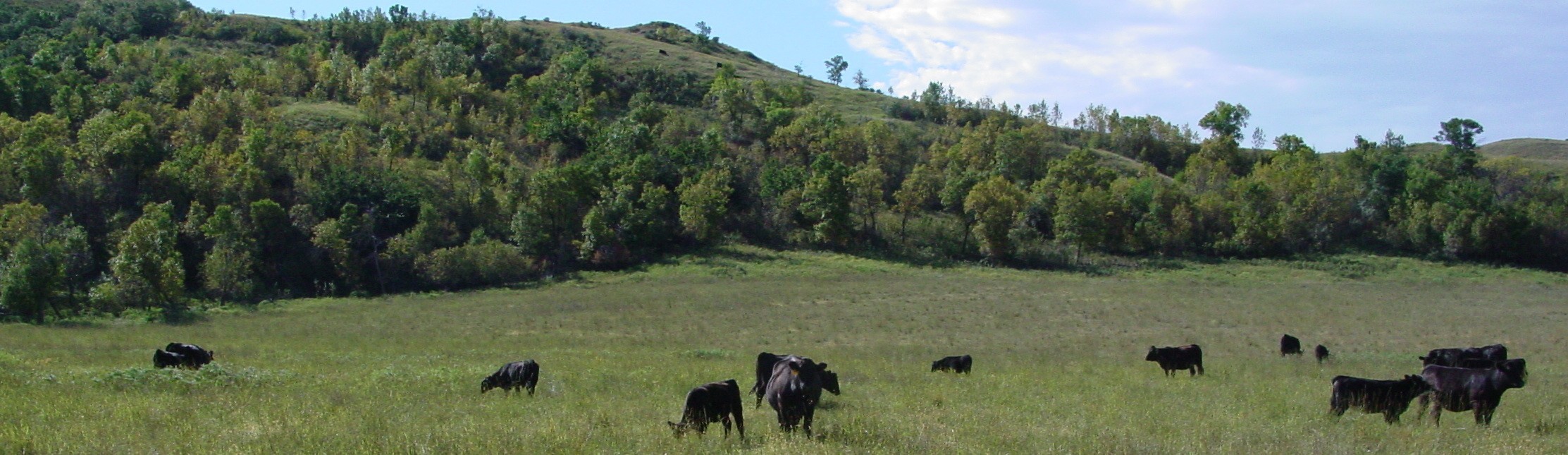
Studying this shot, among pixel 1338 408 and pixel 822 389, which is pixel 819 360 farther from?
pixel 1338 408

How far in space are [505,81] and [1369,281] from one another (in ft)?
329

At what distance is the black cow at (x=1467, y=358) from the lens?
19.0 meters

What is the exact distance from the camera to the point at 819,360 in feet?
88.0

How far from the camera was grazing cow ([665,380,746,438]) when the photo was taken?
37.8 feet

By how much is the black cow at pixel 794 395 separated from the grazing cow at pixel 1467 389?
31.2 feet

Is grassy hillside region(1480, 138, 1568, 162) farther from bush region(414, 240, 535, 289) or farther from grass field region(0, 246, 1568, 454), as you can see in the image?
bush region(414, 240, 535, 289)

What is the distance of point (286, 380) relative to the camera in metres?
17.6

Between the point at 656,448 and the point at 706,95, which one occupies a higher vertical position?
the point at 706,95

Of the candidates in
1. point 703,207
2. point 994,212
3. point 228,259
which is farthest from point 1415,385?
point 703,207

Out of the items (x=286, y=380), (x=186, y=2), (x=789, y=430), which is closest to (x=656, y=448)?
(x=789, y=430)

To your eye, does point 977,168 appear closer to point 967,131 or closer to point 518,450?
point 967,131

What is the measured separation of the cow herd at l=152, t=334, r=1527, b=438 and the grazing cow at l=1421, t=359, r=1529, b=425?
0.03 feet

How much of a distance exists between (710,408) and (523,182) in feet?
226

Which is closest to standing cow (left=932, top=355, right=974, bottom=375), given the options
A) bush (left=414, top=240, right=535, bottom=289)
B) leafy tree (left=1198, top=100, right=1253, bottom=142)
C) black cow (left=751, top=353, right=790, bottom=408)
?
black cow (left=751, top=353, right=790, bottom=408)
